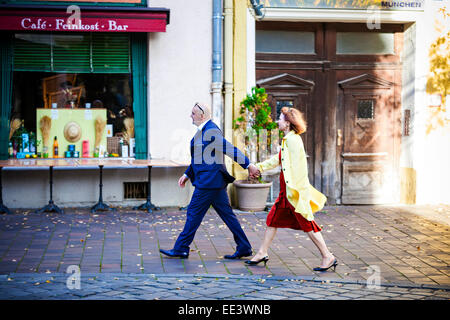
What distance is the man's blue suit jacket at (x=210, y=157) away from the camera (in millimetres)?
6926

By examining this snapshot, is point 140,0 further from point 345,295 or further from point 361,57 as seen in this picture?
point 345,295

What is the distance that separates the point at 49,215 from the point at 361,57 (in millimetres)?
6032

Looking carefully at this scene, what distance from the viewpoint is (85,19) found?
9.87m

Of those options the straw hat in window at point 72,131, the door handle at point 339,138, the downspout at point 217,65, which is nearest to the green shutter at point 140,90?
the straw hat in window at point 72,131

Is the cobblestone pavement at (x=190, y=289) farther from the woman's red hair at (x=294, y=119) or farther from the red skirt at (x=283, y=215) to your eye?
the woman's red hair at (x=294, y=119)

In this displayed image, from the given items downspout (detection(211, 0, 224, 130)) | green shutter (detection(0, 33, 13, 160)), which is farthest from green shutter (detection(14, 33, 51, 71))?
downspout (detection(211, 0, 224, 130))

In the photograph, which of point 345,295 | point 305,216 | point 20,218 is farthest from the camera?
point 20,218

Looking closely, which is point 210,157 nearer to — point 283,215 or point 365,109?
point 283,215

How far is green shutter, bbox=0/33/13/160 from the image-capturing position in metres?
10.2

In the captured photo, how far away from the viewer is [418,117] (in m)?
11.2

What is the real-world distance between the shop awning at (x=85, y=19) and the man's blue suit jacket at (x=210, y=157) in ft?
11.8
